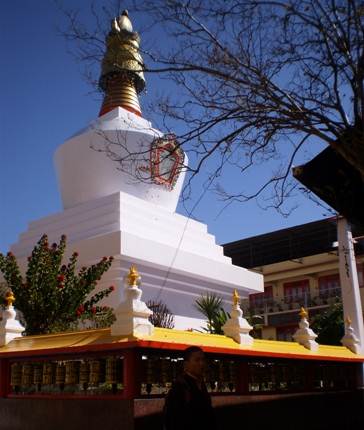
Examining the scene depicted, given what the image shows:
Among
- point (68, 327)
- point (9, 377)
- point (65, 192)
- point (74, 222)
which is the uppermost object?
point (65, 192)

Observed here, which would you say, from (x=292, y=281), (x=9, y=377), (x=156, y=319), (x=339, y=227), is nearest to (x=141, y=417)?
(x=9, y=377)

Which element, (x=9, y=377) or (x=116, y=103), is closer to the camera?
(x=9, y=377)

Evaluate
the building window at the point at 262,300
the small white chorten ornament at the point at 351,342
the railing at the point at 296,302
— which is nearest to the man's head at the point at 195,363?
the small white chorten ornament at the point at 351,342

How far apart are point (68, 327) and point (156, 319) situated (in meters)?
2.46

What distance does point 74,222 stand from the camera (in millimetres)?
15844

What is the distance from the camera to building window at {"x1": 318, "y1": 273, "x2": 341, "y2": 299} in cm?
2509

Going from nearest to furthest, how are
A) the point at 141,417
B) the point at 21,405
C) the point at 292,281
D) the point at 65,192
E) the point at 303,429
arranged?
the point at 141,417
the point at 21,405
the point at 303,429
the point at 65,192
the point at 292,281

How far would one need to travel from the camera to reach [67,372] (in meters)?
7.16

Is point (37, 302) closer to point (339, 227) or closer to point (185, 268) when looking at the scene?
point (185, 268)

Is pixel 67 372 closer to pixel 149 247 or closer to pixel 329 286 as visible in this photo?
pixel 149 247

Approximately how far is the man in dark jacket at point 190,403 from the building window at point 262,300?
23378mm

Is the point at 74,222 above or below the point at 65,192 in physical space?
below

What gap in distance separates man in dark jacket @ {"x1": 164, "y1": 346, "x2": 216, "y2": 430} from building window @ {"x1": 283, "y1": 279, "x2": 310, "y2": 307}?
2209cm

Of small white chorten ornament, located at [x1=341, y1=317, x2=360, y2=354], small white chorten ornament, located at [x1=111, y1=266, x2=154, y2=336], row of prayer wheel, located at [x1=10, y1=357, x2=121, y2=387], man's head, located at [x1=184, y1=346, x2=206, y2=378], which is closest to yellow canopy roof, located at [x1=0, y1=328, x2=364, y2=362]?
small white chorten ornament, located at [x1=111, y1=266, x2=154, y2=336]
